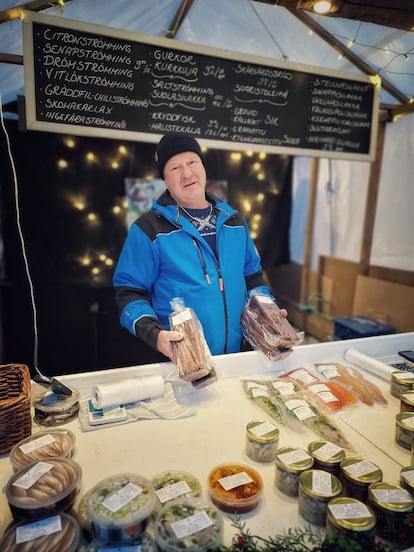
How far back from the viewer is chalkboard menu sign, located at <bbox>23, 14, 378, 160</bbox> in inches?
Answer: 82.1

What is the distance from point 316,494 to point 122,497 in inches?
19.8

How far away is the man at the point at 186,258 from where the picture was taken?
1.90 m

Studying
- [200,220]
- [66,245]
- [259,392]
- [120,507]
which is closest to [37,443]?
[120,507]

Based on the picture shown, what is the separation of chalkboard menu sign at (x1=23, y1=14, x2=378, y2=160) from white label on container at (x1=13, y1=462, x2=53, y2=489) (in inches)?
74.9

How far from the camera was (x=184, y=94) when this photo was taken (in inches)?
95.9

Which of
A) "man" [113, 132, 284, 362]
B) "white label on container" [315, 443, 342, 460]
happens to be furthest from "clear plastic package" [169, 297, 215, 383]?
"white label on container" [315, 443, 342, 460]

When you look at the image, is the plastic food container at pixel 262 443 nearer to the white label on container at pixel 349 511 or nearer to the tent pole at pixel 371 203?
the white label on container at pixel 349 511

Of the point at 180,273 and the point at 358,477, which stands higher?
the point at 180,273

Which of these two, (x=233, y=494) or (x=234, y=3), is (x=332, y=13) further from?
(x=233, y=494)

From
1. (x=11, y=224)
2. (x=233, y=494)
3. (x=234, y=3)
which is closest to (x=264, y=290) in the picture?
(x=233, y=494)

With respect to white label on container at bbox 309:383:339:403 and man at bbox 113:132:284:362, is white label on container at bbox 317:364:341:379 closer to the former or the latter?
white label on container at bbox 309:383:339:403

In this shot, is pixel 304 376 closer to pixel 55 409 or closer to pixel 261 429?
pixel 261 429

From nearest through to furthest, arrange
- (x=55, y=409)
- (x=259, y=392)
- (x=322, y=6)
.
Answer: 1. (x=55, y=409)
2. (x=259, y=392)
3. (x=322, y=6)

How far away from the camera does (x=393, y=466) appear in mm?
1146
